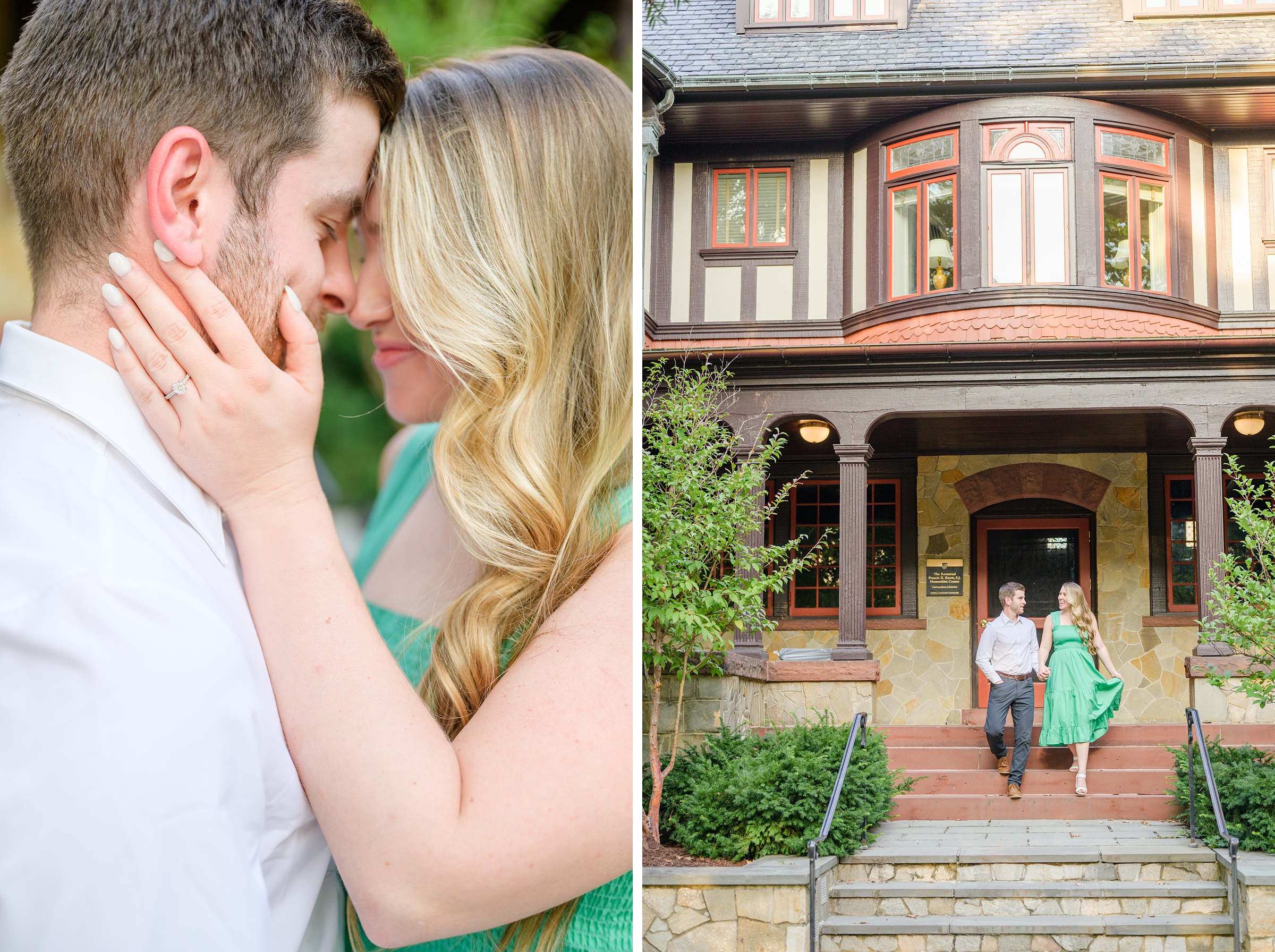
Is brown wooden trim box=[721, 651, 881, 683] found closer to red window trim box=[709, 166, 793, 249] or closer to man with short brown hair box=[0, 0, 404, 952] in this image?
red window trim box=[709, 166, 793, 249]

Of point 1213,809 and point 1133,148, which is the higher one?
point 1133,148

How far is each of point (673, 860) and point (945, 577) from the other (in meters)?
2.98

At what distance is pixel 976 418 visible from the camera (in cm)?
605

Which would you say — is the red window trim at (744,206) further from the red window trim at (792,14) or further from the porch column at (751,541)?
the porch column at (751,541)

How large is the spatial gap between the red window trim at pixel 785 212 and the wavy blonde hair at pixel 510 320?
16.9 ft

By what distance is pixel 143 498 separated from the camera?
2.58 ft

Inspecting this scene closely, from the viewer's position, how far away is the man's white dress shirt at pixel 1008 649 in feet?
17.0

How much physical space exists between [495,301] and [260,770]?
18.8 inches

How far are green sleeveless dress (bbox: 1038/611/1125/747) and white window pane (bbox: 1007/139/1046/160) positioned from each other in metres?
2.70

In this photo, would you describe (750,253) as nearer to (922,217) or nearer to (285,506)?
(922,217)

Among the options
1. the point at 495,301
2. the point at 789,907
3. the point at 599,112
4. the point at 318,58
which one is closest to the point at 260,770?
the point at 495,301

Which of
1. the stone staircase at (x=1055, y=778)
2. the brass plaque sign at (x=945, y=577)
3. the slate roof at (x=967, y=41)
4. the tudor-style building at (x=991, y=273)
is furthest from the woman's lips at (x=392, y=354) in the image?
the brass plaque sign at (x=945, y=577)

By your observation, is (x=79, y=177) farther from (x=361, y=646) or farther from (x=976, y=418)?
(x=976, y=418)

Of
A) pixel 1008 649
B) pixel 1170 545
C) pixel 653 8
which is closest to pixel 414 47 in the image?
pixel 653 8
